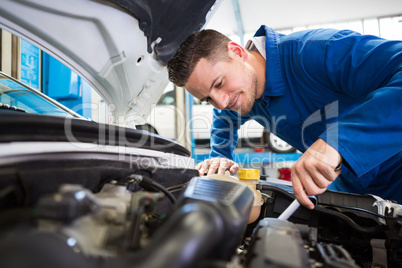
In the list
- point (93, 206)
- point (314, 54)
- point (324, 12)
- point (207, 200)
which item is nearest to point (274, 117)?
point (314, 54)

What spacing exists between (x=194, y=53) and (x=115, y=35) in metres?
0.44

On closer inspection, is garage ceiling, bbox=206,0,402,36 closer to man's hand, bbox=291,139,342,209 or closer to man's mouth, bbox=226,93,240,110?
man's mouth, bbox=226,93,240,110

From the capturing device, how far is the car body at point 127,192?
1.09 ft

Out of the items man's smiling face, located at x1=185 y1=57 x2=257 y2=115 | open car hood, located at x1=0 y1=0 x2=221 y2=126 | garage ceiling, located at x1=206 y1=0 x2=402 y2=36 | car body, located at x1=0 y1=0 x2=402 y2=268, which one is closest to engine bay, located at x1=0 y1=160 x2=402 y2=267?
car body, located at x1=0 y1=0 x2=402 y2=268

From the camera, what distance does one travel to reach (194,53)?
134 centimetres

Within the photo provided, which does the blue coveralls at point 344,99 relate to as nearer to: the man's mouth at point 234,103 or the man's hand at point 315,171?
the man's hand at point 315,171

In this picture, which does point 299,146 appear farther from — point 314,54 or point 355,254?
point 355,254

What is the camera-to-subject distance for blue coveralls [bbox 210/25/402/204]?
85 cm

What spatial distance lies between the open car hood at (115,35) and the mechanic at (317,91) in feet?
0.63

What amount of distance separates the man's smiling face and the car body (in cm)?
18

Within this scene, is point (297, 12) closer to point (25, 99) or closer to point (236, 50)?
point (236, 50)

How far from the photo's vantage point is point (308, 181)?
0.79 m

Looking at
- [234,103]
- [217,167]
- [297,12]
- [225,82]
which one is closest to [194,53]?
[225,82]

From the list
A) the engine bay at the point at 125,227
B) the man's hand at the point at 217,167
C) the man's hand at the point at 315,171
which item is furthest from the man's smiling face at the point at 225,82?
the engine bay at the point at 125,227
